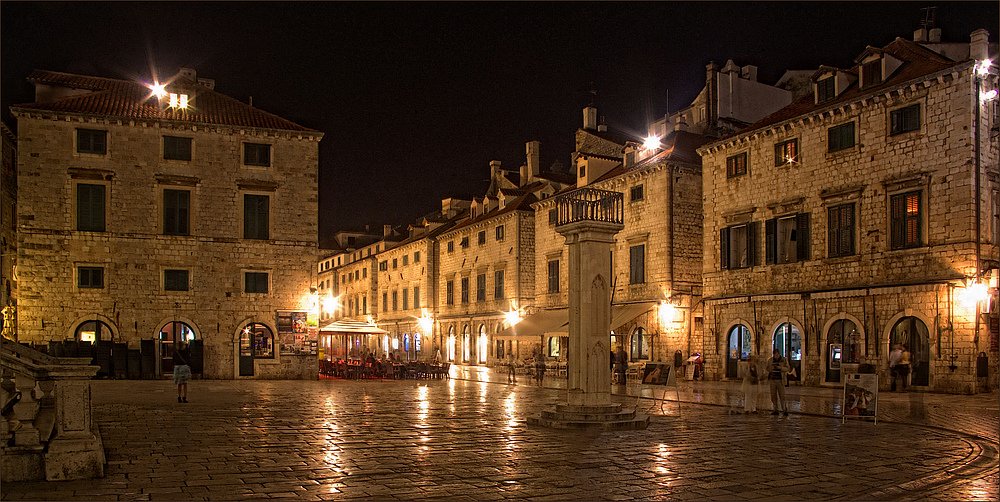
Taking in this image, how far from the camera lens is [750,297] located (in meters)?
30.3

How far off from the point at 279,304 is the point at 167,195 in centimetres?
618

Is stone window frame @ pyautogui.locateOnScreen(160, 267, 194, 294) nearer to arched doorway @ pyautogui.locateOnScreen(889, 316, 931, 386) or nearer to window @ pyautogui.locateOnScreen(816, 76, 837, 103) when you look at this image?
window @ pyautogui.locateOnScreen(816, 76, 837, 103)

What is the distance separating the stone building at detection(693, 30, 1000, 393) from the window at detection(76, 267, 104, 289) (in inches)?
931

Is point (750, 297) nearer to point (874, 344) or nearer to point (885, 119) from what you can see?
point (874, 344)

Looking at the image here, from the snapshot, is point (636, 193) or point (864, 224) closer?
point (864, 224)

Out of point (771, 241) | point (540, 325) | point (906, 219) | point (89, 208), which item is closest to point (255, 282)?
point (89, 208)

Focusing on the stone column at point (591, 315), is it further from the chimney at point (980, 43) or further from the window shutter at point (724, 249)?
the window shutter at point (724, 249)

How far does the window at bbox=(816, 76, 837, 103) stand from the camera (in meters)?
28.3

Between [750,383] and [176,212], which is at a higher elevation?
[176,212]

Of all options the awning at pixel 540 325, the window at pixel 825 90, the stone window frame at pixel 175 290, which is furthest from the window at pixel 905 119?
the stone window frame at pixel 175 290

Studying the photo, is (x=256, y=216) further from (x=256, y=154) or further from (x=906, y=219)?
(x=906, y=219)

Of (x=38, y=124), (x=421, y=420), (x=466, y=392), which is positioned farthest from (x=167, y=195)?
(x=421, y=420)

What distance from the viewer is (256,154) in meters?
33.9

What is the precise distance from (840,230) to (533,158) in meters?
27.0
